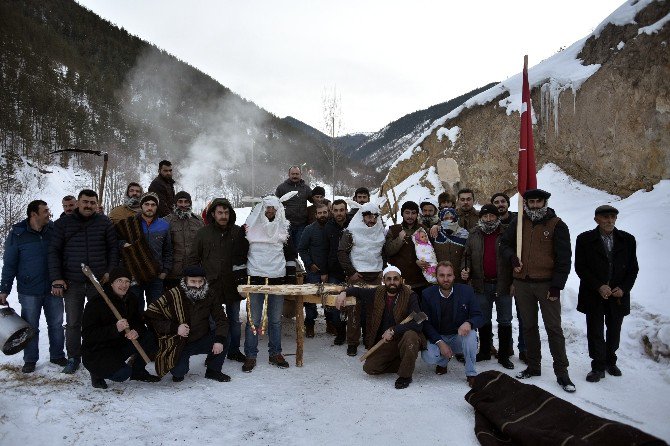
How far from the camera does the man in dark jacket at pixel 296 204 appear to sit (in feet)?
21.5

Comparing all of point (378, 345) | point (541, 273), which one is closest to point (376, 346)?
point (378, 345)

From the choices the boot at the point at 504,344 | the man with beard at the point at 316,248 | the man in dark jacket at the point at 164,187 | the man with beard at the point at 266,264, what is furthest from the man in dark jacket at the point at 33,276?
the boot at the point at 504,344

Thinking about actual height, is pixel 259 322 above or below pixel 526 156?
below

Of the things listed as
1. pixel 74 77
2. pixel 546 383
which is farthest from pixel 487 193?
pixel 74 77

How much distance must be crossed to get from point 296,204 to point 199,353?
9.90 ft

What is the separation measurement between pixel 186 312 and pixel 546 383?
342cm

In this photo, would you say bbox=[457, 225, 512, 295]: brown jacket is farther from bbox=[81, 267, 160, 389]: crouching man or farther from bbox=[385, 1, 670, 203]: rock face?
bbox=[385, 1, 670, 203]: rock face

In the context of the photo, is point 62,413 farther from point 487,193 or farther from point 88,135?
point 88,135

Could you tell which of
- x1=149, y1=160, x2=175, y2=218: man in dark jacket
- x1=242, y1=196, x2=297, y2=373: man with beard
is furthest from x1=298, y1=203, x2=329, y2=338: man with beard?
x1=149, y1=160, x2=175, y2=218: man in dark jacket

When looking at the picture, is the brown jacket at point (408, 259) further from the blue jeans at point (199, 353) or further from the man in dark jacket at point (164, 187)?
the man in dark jacket at point (164, 187)

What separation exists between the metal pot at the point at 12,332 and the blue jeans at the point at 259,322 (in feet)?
6.33

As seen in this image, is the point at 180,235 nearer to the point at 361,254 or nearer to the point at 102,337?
the point at 102,337

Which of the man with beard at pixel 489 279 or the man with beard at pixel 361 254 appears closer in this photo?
the man with beard at pixel 489 279

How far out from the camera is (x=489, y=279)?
4.52 m
